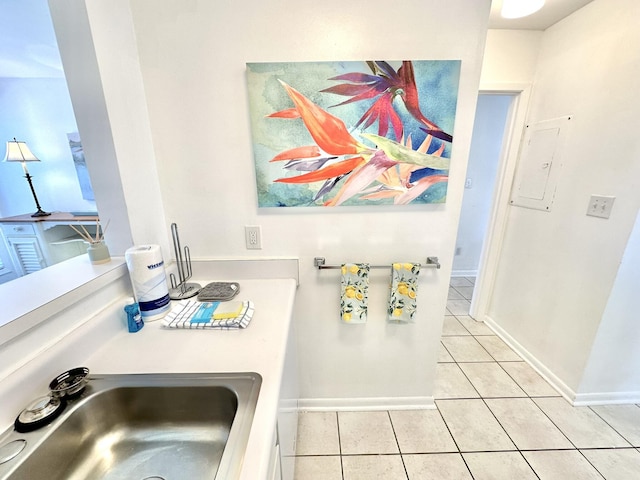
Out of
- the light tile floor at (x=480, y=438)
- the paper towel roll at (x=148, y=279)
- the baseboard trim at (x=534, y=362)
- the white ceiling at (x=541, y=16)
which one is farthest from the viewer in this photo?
the baseboard trim at (x=534, y=362)

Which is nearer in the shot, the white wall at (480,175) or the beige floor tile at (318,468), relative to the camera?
the beige floor tile at (318,468)

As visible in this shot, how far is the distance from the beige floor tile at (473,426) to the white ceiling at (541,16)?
2488 mm

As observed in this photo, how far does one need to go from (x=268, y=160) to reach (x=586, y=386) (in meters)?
2.35

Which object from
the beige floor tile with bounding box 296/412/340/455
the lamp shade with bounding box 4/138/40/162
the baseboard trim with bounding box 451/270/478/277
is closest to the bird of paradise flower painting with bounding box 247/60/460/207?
the beige floor tile with bounding box 296/412/340/455

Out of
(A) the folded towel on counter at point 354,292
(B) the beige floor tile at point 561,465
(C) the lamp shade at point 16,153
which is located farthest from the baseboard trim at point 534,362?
(C) the lamp shade at point 16,153

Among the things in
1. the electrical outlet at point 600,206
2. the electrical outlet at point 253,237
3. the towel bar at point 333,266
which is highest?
the electrical outlet at point 600,206

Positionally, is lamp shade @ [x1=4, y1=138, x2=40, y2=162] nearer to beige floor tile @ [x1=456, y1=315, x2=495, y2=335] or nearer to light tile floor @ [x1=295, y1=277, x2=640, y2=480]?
light tile floor @ [x1=295, y1=277, x2=640, y2=480]

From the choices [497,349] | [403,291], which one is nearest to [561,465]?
[497,349]

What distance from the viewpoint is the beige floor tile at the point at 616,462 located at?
1270 millimetres

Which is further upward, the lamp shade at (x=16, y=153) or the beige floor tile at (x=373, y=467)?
the lamp shade at (x=16, y=153)

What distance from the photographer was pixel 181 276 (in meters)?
1.29

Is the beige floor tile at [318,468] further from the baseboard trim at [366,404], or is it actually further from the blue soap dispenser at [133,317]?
the blue soap dispenser at [133,317]

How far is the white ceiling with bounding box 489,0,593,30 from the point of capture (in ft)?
5.16

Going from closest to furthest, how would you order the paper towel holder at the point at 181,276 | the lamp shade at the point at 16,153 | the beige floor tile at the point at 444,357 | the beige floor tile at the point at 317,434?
the paper towel holder at the point at 181,276
the beige floor tile at the point at 317,434
the beige floor tile at the point at 444,357
the lamp shade at the point at 16,153
